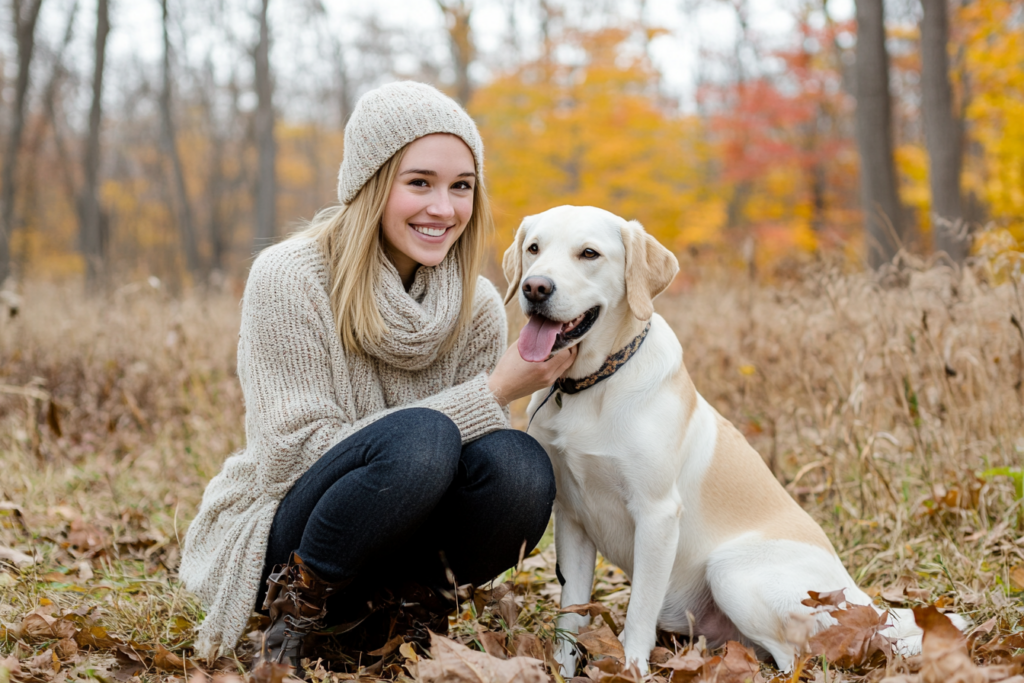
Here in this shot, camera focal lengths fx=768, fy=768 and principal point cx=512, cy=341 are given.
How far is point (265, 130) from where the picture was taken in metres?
13.4

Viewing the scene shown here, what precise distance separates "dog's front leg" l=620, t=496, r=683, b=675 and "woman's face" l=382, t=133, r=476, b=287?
1.01 m

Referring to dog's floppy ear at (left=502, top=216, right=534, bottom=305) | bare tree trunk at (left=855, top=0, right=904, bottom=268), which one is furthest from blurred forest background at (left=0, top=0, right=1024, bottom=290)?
dog's floppy ear at (left=502, top=216, right=534, bottom=305)

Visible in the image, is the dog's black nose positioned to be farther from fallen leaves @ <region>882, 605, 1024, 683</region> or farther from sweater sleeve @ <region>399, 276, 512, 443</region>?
fallen leaves @ <region>882, 605, 1024, 683</region>

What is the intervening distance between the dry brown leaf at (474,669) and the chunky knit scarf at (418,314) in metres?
0.89

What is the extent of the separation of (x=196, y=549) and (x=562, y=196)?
37.6 feet

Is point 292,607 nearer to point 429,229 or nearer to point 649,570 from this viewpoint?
point 649,570

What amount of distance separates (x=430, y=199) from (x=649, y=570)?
1254mm

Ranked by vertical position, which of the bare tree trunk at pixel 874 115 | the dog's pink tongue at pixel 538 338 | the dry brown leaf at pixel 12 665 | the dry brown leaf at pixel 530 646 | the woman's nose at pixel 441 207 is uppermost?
the bare tree trunk at pixel 874 115

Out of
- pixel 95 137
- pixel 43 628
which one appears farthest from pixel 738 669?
pixel 95 137

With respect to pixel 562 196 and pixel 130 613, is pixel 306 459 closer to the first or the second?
pixel 130 613

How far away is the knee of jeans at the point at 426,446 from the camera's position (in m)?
1.97

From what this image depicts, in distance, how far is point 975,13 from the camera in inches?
388

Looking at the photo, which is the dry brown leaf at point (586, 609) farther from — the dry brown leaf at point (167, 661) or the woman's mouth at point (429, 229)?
the woman's mouth at point (429, 229)

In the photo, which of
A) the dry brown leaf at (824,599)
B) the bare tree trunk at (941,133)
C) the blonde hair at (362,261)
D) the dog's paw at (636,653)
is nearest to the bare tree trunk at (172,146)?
the bare tree trunk at (941,133)
